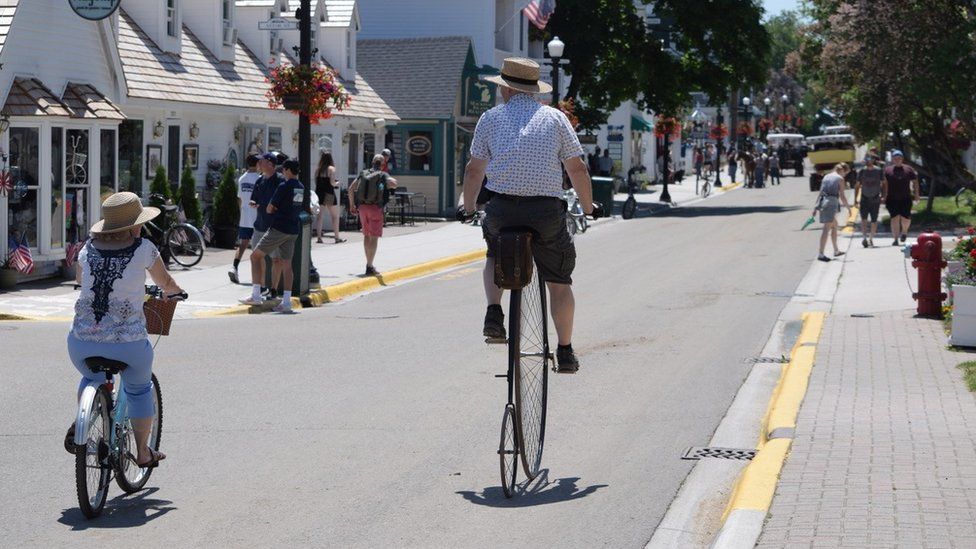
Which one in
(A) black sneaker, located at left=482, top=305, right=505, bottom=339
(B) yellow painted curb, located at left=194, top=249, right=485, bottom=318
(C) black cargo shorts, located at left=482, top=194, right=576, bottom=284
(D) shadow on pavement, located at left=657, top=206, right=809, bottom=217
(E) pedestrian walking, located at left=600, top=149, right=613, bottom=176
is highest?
(E) pedestrian walking, located at left=600, top=149, right=613, bottom=176

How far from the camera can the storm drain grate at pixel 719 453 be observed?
30.0 feet

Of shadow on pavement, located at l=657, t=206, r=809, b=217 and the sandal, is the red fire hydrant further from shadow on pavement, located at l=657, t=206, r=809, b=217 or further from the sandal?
shadow on pavement, located at l=657, t=206, r=809, b=217

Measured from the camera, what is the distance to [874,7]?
30.8 metres

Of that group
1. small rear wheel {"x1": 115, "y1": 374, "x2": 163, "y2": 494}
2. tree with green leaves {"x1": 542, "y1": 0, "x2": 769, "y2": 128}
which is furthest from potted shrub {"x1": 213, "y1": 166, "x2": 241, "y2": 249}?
tree with green leaves {"x1": 542, "y1": 0, "x2": 769, "y2": 128}

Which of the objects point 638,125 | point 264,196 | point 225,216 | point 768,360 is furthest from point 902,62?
point 638,125

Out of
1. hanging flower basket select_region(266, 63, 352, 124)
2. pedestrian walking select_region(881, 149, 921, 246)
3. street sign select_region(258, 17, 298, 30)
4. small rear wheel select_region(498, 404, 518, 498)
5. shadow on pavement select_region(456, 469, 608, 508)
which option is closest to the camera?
small rear wheel select_region(498, 404, 518, 498)

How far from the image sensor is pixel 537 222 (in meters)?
7.64

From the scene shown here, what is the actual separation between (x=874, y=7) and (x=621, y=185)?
28.8 metres

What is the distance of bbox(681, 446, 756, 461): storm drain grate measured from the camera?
9.16 meters

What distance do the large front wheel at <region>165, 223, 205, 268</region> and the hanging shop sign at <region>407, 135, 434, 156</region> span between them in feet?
58.0

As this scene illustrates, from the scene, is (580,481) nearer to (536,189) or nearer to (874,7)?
(536,189)

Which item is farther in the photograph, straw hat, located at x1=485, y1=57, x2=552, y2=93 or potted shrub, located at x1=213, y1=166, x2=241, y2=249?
potted shrub, located at x1=213, y1=166, x2=241, y2=249

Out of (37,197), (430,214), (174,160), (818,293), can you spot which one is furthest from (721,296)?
(430,214)

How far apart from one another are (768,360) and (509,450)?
6.61 meters
